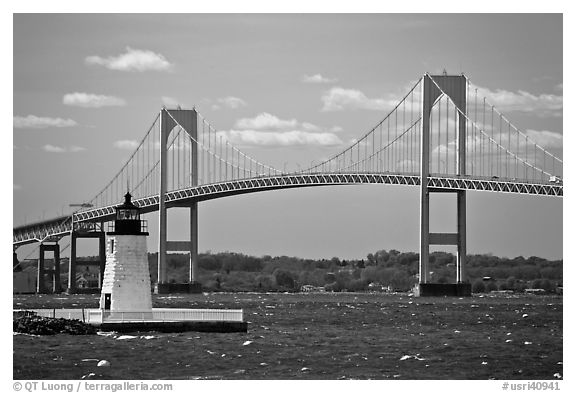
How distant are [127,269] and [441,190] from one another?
38067mm

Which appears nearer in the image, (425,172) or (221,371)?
(221,371)

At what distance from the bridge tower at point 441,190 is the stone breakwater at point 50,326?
118 feet

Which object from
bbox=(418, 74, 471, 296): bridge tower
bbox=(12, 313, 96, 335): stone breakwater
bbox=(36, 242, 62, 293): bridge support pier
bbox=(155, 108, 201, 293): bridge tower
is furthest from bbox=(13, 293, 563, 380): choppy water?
bbox=(36, 242, 62, 293): bridge support pier

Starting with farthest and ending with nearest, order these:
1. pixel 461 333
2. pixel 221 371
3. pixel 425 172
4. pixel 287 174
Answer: pixel 287 174 → pixel 425 172 → pixel 461 333 → pixel 221 371

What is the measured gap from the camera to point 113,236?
41.4 meters

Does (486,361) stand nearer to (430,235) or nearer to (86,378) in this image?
(86,378)

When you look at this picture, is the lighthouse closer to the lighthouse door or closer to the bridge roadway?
the lighthouse door

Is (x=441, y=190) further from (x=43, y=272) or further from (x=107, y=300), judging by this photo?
(x=107, y=300)

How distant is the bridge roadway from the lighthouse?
2958cm

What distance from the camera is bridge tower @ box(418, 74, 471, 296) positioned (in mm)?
77062

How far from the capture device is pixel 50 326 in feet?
137
